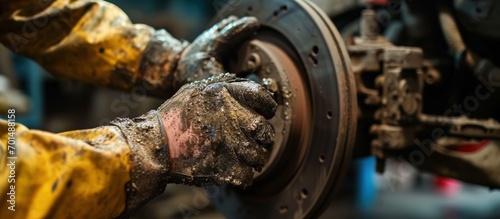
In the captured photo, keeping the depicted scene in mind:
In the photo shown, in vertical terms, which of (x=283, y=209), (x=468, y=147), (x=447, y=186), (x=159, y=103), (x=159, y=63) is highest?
(x=159, y=63)

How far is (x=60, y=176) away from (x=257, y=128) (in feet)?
1.02

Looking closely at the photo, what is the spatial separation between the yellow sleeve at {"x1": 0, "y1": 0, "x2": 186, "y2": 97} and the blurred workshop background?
4.31ft

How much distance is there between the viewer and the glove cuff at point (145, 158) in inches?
29.4

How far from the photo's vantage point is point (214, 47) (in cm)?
113

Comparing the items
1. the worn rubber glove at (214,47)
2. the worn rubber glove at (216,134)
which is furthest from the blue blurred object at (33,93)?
the worn rubber glove at (216,134)

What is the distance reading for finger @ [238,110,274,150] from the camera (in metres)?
0.80

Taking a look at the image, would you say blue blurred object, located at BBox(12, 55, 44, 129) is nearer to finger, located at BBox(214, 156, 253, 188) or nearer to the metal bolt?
the metal bolt

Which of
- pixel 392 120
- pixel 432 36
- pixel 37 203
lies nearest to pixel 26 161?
pixel 37 203

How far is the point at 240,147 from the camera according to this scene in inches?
31.2

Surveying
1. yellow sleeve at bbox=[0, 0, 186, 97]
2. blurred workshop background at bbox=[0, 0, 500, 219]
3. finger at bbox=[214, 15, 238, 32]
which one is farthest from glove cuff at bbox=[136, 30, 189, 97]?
blurred workshop background at bbox=[0, 0, 500, 219]

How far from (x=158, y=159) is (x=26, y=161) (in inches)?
7.8

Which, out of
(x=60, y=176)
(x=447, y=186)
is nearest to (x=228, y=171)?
(x=60, y=176)

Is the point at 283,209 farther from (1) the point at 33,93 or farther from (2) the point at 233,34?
(1) the point at 33,93

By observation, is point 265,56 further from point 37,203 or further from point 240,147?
point 37,203
